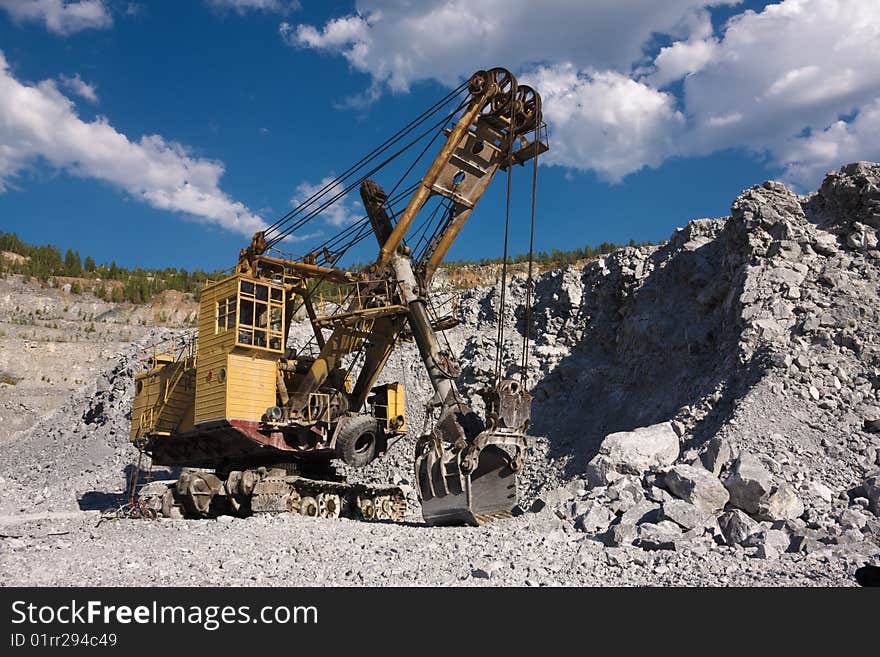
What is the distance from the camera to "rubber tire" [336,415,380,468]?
13789 millimetres

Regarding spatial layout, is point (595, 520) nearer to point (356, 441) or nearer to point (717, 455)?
point (717, 455)

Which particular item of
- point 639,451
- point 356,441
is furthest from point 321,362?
point 639,451

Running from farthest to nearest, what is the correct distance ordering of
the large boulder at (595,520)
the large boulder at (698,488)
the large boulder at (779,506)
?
1. the large boulder at (595,520)
2. the large boulder at (698,488)
3. the large boulder at (779,506)

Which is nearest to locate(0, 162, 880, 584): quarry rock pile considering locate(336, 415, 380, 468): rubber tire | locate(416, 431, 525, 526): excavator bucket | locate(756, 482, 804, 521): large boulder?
locate(756, 482, 804, 521): large boulder

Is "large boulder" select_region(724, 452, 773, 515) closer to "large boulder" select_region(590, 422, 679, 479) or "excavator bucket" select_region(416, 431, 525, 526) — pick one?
"large boulder" select_region(590, 422, 679, 479)

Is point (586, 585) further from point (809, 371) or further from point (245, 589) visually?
point (809, 371)

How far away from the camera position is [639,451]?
12125 millimetres

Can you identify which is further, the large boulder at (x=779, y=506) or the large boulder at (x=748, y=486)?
the large boulder at (x=748, y=486)

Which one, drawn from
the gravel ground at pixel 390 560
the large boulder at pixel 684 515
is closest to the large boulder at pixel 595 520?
the gravel ground at pixel 390 560

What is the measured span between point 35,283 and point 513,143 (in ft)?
160

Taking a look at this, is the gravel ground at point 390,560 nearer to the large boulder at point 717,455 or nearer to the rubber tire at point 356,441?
the large boulder at point 717,455

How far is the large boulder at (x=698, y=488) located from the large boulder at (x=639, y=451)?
5.56ft

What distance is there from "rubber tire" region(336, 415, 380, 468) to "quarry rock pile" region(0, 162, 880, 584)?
2.01 meters

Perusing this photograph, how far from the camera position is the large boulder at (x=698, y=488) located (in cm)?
872
